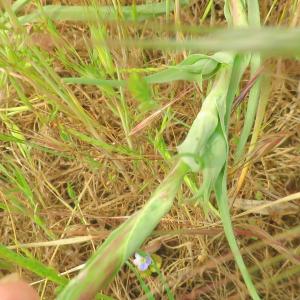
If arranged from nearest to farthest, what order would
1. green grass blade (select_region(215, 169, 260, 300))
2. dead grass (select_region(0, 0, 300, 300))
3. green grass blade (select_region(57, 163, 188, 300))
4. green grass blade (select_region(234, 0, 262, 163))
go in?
green grass blade (select_region(57, 163, 188, 300))
green grass blade (select_region(215, 169, 260, 300))
green grass blade (select_region(234, 0, 262, 163))
dead grass (select_region(0, 0, 300, 300))

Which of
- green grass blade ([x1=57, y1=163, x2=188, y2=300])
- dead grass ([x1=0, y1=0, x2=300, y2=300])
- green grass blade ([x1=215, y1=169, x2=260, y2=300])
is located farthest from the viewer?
dead grass ([x1=0, y1=0, x2=300, y2=300])

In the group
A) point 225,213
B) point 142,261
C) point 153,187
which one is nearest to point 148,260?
point 142,261

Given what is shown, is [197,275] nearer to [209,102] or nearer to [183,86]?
[183,86]

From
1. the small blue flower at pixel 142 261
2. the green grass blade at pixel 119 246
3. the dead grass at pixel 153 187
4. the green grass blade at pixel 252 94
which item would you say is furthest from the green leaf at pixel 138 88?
the small blue flower at pixel 142 261

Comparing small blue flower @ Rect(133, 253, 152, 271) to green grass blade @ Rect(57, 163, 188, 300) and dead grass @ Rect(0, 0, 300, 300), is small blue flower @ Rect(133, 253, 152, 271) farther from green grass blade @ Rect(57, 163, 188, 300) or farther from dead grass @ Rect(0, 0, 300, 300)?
green grass blade @ Rect(57, 163, 188, 300)

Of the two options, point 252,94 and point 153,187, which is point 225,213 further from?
point 153,187

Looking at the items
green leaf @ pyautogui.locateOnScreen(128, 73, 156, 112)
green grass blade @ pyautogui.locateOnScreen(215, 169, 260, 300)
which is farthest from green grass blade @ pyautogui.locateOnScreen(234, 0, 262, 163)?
green leaf @ pyautogui.locateOnScreen(128, 73, 156, 112)

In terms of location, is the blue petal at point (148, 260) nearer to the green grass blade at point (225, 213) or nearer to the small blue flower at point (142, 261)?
the small blue flower at point (142, 261)
